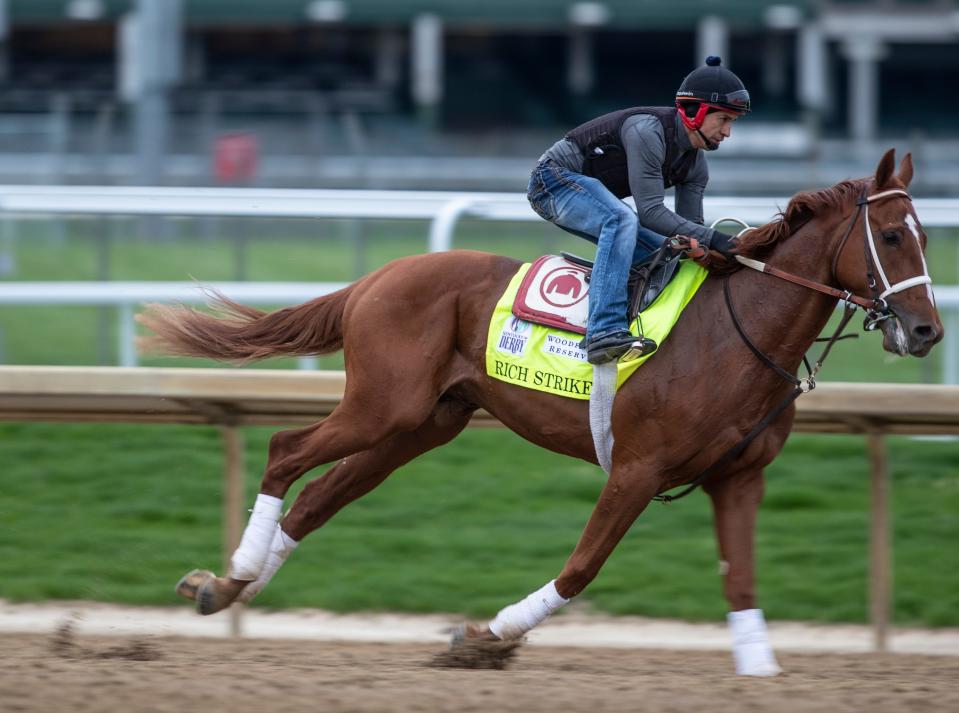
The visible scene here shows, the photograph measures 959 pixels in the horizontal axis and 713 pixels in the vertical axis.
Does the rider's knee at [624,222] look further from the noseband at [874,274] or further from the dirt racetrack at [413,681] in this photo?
the dirt racetrack at [413,681]

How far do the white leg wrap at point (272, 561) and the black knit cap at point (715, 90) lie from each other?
2.23 meters

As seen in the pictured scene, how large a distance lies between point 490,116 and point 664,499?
69.5 ft

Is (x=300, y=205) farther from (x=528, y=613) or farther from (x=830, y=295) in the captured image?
(x=830, y=295)

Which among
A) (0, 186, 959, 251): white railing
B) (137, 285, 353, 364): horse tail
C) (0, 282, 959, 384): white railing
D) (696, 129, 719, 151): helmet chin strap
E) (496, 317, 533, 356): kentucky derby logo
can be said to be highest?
(696, 129, 719, 151): helmet chin strap

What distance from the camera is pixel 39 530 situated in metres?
6.84

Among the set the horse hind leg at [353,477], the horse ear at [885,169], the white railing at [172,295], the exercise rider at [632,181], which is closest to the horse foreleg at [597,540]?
the exercise rider at [632,181]

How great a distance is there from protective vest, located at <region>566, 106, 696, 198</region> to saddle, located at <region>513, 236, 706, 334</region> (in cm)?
30

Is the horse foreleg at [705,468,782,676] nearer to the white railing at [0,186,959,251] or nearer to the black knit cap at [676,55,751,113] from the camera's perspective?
the black knit cap at [676,55,751,113]

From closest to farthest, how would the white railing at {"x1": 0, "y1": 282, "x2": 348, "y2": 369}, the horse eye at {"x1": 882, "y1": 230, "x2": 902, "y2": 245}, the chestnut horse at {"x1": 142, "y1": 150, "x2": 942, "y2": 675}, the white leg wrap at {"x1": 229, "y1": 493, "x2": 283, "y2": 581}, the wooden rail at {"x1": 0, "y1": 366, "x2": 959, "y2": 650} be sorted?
the horse eye at {"x1": 882, "y1": 230, "x2": 902, "y2": 245}, the chestnut horse at {"x1": 142, "y1": 150, "x2": 942, "y2": 675}, the white leg wrap at {"x1": 229, "y1": 493, "x2": 283, "y2": 581}, the wooden rail at {"x1": 0, "y1": 366, "x2": 959, "y2": 650}, the white railing at {"x1": 0, "y1": 282, "x2": 348, "y2": 369}

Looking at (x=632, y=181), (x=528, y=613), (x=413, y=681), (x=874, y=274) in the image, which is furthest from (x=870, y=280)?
(x=413, y=681)

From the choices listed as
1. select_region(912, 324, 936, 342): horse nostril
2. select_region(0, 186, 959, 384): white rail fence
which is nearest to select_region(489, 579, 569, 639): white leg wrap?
select_region(912, 324, 936, 342): horse nostril

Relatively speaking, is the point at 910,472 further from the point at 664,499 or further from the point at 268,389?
the point at 268,389

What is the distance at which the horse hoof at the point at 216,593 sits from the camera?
5.17 metres

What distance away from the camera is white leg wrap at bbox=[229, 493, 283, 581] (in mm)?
5164
